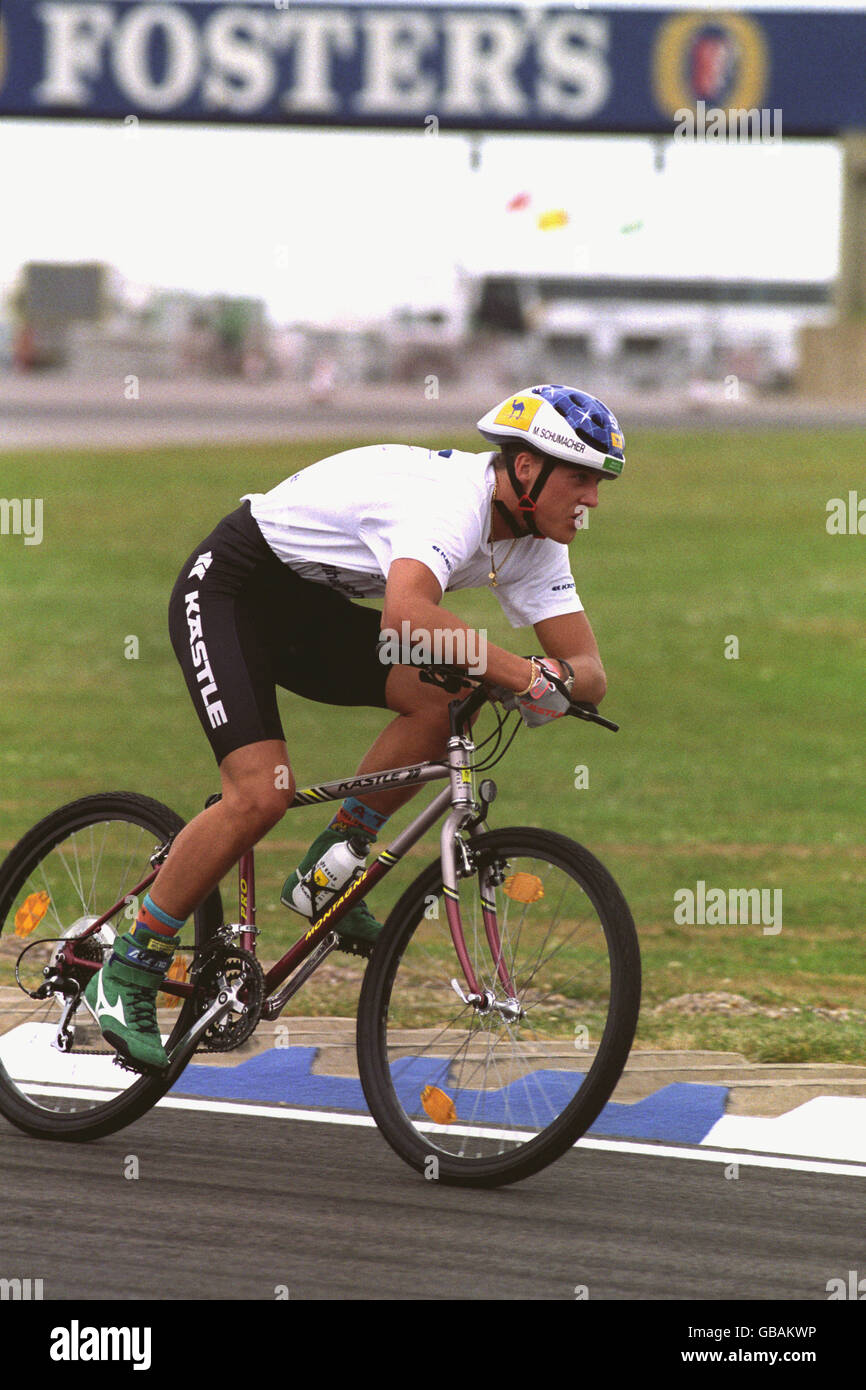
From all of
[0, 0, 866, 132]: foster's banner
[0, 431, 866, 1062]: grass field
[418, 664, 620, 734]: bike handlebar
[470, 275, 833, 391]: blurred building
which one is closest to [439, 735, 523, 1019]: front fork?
[418, 664, 620, 734]: bike handlebar

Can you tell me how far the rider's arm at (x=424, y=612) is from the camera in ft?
15.1

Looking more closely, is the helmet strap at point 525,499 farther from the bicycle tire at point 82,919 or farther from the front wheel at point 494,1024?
the bicycle tire at point 82,919

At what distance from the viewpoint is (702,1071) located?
19.5ft

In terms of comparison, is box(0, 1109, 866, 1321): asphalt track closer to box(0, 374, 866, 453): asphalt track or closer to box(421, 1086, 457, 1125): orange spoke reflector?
box(421, 1086, 457, 1125): orange spoke reflector

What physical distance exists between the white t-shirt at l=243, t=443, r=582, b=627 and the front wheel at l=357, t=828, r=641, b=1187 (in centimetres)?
70

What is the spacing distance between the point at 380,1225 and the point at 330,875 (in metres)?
0.95

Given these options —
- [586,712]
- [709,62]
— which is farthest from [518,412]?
[709,62]

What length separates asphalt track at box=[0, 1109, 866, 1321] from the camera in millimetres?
4371

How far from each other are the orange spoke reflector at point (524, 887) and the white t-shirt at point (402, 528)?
730 mm

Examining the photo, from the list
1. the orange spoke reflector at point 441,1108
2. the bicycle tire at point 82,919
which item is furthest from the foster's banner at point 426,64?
the orange spoke reflector at point 441,1108

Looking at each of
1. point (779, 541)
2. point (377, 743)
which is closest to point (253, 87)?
point (779, 541)

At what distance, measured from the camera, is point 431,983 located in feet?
17.6
